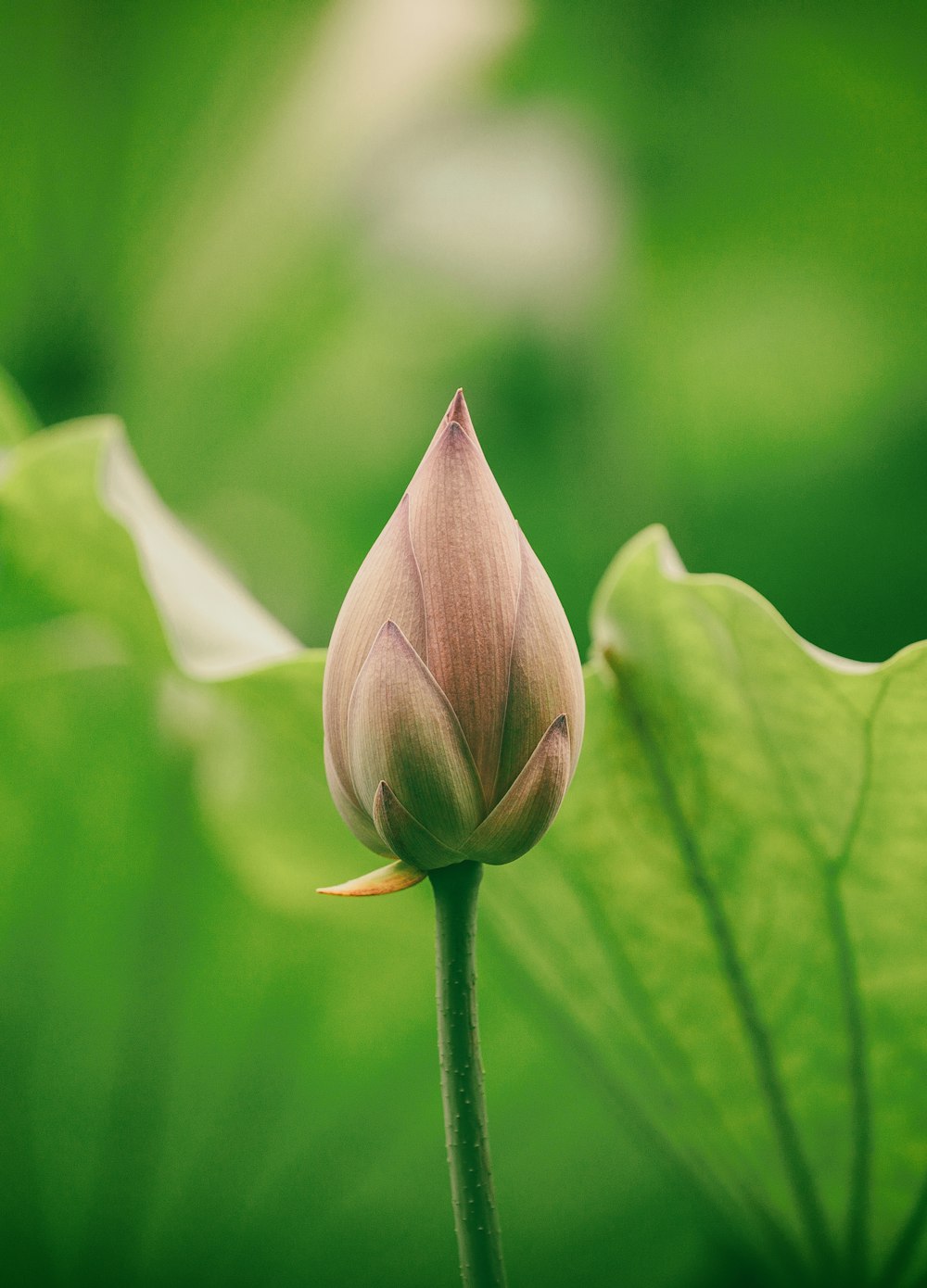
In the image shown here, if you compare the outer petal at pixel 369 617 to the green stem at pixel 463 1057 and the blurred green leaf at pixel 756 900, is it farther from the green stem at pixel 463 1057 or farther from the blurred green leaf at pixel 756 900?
the blurred green leaf at pixel 756 900

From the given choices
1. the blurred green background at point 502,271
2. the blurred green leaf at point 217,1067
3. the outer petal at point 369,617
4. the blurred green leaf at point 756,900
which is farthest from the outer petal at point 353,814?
the blurred green background at point 502,271

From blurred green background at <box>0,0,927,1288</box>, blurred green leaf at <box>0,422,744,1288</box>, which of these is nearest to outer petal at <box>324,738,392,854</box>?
blurred green leaf at <box>0,422,744,1288</box>

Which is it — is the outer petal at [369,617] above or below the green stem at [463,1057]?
above

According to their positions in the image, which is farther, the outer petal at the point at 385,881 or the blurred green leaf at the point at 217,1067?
the blurred green leaf at the point at 217,1067

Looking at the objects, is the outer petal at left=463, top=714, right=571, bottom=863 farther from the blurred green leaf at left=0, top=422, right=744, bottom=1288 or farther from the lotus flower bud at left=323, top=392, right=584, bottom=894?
the blurred green leaf at left=0, top=422, right=744, bottom=1288

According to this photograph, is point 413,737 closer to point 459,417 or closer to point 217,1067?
point 459,417

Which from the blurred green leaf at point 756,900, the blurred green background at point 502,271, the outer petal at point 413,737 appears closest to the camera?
the outer petal at point 413,737

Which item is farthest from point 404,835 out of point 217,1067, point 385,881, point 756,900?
point 217,1067
